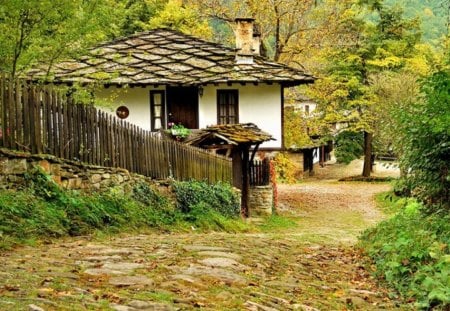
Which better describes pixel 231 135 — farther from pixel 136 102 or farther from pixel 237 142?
pixel 136 102

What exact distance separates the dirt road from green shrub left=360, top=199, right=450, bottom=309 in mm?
255

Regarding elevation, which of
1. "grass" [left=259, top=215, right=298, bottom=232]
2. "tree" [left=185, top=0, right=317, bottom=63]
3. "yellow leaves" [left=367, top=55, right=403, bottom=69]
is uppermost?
"tree" [left=185, top=0, right=317, bottom=63]

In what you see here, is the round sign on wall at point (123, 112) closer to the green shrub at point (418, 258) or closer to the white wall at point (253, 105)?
the white wall at point (253, 105)

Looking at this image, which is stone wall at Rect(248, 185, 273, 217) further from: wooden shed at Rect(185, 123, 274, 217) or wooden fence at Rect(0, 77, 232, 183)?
wooden fence at Rect(0, 77, 232, 183)

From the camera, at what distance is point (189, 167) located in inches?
632

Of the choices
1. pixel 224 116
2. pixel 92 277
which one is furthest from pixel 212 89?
pixel 92 277

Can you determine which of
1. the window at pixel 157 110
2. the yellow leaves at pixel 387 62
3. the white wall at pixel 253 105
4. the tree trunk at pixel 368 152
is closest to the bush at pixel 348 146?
the tree trunk at pixel 368 152

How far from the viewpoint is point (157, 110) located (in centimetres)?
2367

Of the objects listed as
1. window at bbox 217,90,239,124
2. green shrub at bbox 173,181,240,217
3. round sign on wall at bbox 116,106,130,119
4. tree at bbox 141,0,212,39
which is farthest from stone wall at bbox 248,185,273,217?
tree at bbox 141,0,212,39

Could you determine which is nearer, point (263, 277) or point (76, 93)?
point (263, 277)

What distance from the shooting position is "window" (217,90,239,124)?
77.9 ft

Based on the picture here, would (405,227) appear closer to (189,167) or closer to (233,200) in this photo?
(189,167)

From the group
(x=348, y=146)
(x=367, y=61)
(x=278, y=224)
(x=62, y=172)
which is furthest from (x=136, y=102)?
(x=348, y=146)

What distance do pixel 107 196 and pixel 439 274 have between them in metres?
6.58
